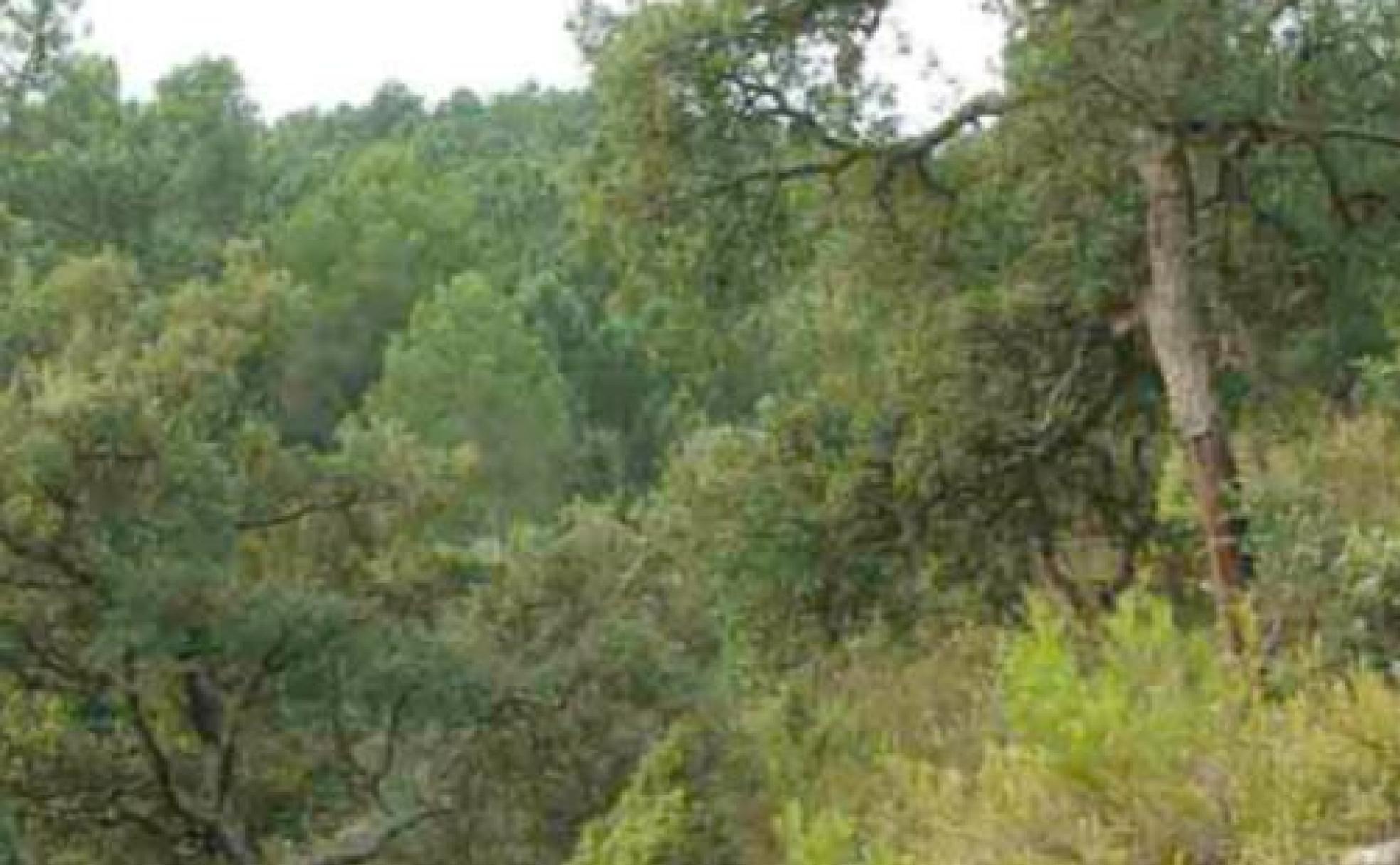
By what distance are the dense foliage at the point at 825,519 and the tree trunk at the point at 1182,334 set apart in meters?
0.02

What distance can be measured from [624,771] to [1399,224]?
6079 mm

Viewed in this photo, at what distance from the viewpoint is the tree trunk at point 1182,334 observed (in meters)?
8.88

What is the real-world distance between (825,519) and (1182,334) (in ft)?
7.92

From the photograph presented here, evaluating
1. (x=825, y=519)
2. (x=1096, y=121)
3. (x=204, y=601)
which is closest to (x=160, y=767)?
(x=204, y=601)

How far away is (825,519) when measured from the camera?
10930 mm

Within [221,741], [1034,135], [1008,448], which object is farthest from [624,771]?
[1034,135]

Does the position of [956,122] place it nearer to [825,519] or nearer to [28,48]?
[825,519]

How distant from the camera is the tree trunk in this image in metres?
8.88

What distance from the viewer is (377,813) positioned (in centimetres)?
1410

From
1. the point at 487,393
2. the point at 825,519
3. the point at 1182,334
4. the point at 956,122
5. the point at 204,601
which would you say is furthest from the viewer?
the point at 487,393

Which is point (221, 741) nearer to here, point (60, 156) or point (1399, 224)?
point (1399, 224)

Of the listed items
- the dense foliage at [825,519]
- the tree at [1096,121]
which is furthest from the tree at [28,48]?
the tree at [1096,121]

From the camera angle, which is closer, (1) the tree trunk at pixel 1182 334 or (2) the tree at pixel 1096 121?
(2) the tree at pixel 1096 121

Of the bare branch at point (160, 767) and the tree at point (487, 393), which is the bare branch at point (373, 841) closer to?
the bare branch at point (160, 767)
